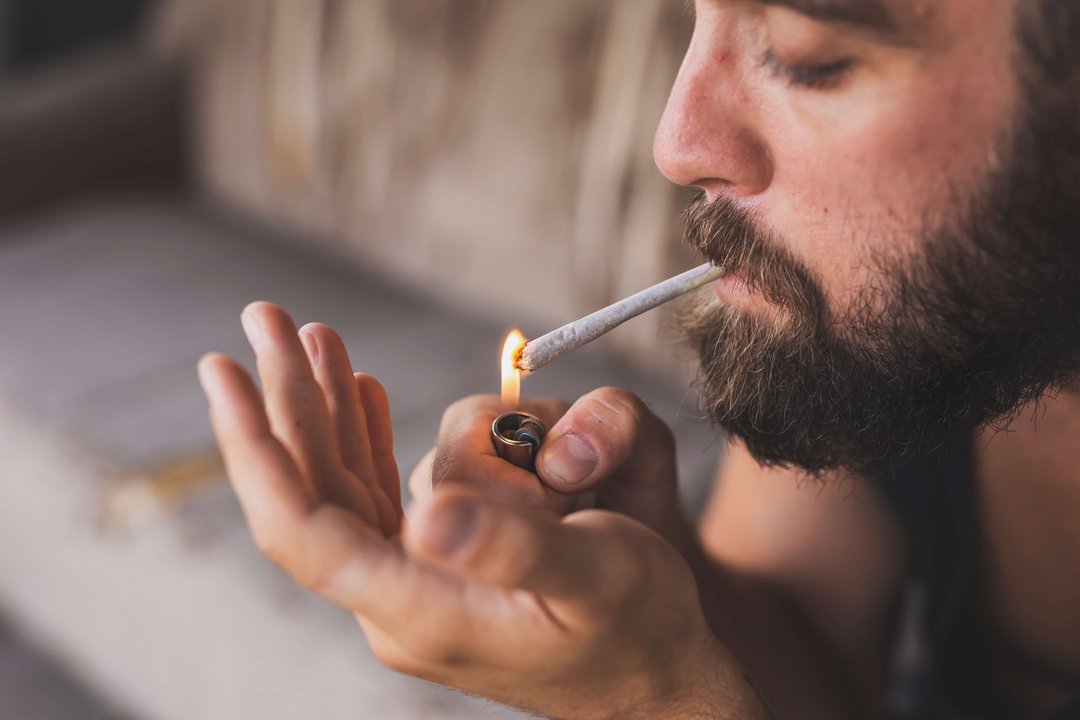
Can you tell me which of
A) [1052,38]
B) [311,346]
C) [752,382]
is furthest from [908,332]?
[311,346]

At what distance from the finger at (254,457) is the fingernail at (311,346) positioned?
0.09 meters

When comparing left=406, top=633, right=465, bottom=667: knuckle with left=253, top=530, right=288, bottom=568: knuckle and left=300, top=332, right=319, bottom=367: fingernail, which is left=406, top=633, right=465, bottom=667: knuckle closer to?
left=253, top=530, right=288, bottom=568: knuckle

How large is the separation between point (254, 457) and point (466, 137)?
3.99ft

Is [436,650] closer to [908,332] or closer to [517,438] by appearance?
[517,438]

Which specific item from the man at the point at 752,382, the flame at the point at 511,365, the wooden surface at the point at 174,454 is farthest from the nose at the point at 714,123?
the wooden surface at the point at 174,454

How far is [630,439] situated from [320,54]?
1.35 metres

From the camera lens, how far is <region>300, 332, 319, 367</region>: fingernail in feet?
2.12

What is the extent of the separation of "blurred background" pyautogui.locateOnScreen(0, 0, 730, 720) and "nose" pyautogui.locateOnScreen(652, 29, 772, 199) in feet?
1.84

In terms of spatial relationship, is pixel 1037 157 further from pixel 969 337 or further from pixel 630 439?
pixel 630 439

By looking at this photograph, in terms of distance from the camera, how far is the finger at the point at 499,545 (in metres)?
0.49

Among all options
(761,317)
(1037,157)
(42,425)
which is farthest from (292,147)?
(1037,157)

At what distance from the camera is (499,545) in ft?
1.62

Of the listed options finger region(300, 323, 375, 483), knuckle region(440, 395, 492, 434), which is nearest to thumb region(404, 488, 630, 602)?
finger region(300, 323, 375, 483)

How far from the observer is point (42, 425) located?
1.41 meters
